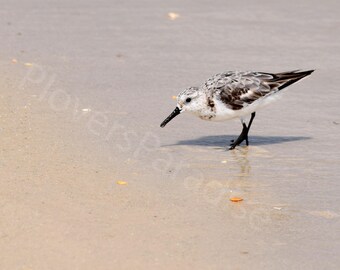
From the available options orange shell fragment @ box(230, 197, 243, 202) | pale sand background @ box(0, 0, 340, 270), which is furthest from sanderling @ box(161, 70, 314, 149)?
orange shell fragment @ box(230, 197, 243, 202)

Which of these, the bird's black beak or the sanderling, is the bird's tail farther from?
the bird's black beak

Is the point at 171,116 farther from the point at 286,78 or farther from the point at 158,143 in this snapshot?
the point at 286,78

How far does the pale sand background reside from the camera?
6.06 metres

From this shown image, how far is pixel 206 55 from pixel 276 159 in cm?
333

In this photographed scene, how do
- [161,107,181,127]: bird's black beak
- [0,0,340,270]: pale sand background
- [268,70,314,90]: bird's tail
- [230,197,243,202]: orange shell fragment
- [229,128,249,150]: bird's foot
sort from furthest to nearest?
[268,70,314,90]: bird's tail, [161,107,181,127]: bird's black beak, [229,128,249,150]: bird's foot, [230,197,243,202]: orange shell fragment, [0,0,340,270]: pale sand background

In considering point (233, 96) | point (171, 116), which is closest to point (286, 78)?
point (233, 96)

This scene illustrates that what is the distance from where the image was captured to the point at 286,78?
9078mm

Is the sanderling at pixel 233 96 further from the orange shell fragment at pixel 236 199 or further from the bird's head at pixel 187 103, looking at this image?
the orange shell fragment at pixel 236 199

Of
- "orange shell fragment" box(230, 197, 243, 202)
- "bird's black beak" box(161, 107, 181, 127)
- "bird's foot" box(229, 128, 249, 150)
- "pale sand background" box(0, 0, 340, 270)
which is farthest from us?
"bird's black beak" box(161, 107, 181, 127)

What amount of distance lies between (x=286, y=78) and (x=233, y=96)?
2.18 feet

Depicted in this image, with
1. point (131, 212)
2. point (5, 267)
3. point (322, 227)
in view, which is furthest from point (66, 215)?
point (322, 227)

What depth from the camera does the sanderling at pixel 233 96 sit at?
8.72m

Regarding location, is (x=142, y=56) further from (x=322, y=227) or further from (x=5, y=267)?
(x=5, y=267)

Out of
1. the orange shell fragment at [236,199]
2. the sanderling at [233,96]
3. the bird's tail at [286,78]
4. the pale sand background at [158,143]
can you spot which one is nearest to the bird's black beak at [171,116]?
the sanderling at [233,96]
